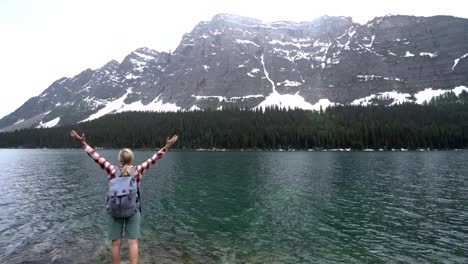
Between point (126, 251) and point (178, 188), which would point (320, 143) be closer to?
point (178, 188)

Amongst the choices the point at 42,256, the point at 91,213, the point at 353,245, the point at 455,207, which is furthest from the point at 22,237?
the point at 455,207

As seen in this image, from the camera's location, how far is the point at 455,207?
36.0m

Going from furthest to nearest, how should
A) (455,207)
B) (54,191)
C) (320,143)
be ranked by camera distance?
(320,143) < (54,191) < (455,207)

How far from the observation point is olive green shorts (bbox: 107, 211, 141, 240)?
35.5 feet

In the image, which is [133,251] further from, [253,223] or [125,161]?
[253,223]

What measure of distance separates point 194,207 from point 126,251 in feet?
53.3

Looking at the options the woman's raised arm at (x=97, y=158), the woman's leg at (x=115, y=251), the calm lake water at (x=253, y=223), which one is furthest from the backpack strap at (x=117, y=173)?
the calm lake water at (x=253, y=223)

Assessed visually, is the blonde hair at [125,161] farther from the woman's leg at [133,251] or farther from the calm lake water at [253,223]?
the calm lake water at [253,223]

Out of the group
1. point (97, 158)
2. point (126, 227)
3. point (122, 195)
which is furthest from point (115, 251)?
point (97, 158)

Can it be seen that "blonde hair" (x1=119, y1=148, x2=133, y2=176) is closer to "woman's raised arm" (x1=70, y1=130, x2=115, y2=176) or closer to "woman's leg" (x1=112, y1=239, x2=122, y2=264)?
"woman's raised arm" (x1=70, y1=130, x2=115, y2=176)

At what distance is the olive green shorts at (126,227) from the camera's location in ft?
35.5

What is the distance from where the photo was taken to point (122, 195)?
10344 millimetres

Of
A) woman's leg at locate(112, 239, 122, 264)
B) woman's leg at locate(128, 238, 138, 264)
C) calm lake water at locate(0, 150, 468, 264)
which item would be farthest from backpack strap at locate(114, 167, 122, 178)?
calm lake water at locate(0, 150, 468, 264)

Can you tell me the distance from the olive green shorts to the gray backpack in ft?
0.97
